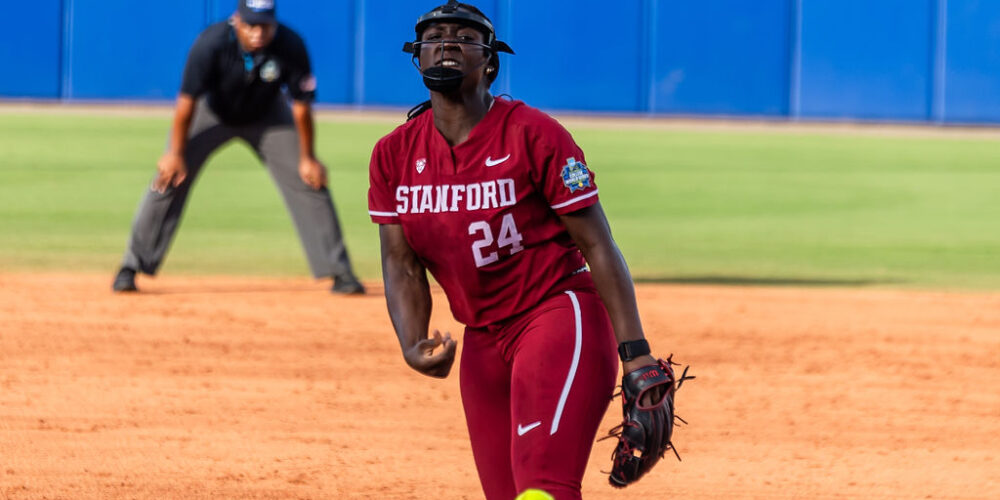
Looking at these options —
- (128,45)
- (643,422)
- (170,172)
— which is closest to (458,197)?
(643,422)

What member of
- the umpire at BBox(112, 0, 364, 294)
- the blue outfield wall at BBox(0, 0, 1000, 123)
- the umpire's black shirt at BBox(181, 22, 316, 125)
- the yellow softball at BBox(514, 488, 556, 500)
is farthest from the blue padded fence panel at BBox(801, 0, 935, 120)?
the yellow softball at BBox(514, 488, 556, 500)

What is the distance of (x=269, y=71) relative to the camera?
31.8 ft

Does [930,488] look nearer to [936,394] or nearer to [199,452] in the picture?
[936,394]

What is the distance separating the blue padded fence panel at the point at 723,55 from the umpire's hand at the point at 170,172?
17043mm

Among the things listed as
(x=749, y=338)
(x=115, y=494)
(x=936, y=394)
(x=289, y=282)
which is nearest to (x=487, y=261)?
(x=115, y=494)

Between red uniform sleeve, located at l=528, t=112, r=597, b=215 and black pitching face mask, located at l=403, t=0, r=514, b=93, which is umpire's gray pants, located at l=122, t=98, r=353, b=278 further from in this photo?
red uniform sleeve, located at l=528, t=112, r=597, b=215

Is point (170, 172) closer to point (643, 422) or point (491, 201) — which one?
point (491, 201)

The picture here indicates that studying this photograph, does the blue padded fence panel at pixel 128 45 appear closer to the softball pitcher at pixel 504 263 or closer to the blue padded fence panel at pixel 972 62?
the blue padded fence panel at pixel 972 62

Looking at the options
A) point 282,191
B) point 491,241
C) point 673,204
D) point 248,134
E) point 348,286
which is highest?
point 491,241

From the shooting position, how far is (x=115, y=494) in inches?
214

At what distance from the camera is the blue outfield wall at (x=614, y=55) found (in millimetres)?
25594

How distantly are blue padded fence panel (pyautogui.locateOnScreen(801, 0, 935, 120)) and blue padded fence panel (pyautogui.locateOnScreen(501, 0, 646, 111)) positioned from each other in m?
3.09

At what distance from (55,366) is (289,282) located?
3253mm

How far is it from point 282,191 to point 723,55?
56.0 feet
